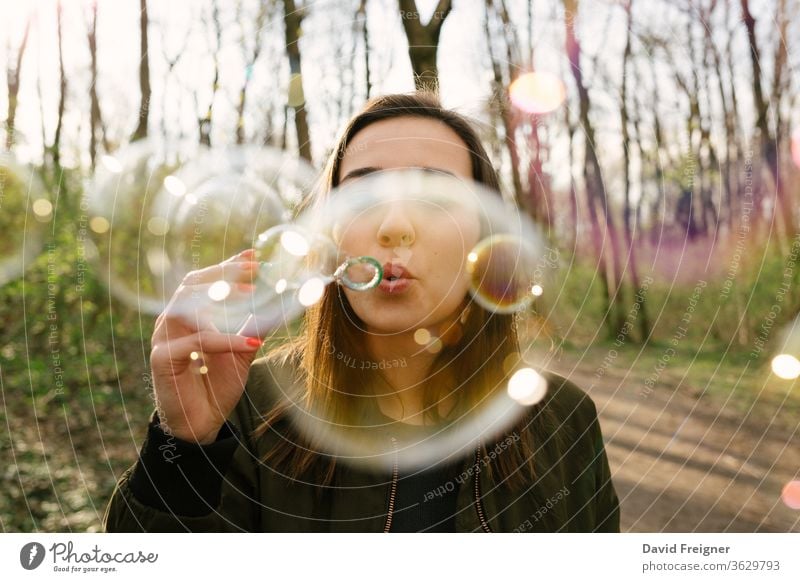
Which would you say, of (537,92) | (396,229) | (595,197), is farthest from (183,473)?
(595,197)

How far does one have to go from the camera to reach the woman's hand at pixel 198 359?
2.92 ft

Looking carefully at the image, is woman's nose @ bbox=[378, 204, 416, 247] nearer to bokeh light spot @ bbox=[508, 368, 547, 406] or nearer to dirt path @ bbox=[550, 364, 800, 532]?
bokeh light spot @ bbox=[508, 368, 547, 406]

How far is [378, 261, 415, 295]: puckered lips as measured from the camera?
44.5 inches

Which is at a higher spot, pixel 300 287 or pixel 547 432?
pixel 300 287

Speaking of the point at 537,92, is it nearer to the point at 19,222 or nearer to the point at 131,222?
the point at 19,222

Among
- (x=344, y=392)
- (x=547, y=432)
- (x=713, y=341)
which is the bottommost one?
(x=713, y=341)

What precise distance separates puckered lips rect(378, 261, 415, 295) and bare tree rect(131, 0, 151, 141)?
755 mm

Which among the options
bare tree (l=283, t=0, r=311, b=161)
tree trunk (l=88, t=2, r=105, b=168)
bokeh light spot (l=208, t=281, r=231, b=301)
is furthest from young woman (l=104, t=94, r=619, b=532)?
tree trunk (l=88, t=2, r=105, b=168)

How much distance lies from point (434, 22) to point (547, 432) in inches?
36.8

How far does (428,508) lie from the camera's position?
1.12 meters

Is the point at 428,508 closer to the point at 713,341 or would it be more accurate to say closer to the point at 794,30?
the point at 794,30

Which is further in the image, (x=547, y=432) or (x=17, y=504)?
(x=17, y=504)

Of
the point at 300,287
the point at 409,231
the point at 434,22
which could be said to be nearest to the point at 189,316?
the point at 300,287

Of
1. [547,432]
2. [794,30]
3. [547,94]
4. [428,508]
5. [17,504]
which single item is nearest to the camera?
[428,508]
